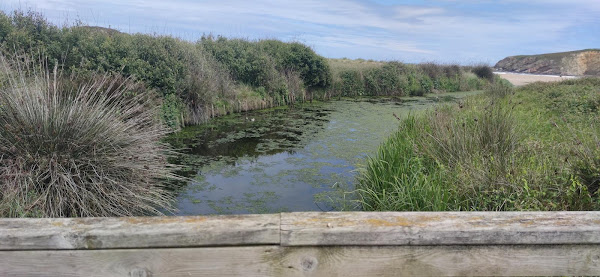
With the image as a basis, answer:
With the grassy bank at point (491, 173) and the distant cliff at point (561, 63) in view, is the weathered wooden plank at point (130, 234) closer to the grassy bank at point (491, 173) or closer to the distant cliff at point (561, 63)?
the grassy bank at point (491, 173)

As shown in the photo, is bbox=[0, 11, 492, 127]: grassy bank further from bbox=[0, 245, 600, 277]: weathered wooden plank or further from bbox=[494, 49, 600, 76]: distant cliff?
bbox=[494, 49, 600, 76]: distant cliff

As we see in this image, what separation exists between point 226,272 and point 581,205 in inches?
140

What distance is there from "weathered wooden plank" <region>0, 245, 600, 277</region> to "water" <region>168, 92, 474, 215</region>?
3541 millimetres

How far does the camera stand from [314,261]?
1.60 m

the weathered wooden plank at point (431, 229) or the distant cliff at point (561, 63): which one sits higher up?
the distant cliff at point (561, 63)

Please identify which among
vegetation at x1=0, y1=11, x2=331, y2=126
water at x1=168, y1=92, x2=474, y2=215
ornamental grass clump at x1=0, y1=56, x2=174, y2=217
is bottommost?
water at x1=168, y1=92, x2=474, y2=215

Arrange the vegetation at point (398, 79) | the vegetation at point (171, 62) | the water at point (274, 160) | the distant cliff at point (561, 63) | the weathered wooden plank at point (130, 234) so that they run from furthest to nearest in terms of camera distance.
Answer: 1. the distant cliff at point (561, 63)
2. the vegetation at point (398, 79)
3. the vegetation at point (171, 62)
4. the water at point (274, 160)
5. the weathered wooden plank at point (130, 234)

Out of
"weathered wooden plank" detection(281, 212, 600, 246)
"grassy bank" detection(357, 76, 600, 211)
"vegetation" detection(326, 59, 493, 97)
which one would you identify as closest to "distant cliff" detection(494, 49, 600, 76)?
"vegetation" detection(326, 59, 493, 97)

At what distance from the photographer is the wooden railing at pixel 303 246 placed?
5.10 ft

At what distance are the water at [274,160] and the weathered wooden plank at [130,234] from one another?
372 centimetres

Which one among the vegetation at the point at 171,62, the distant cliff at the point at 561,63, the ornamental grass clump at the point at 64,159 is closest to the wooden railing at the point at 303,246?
the ornamental grass clump at the point at 64,159

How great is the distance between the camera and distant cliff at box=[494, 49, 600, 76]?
66.5 meters

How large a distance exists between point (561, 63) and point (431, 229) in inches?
3401

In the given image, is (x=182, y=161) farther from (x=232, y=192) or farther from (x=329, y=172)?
(x=329, y=172)
